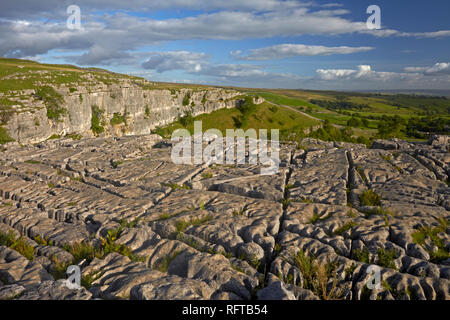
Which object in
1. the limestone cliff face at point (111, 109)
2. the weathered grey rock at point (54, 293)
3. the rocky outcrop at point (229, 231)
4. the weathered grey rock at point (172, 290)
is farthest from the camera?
the limestone cliff face at point (111, 109)

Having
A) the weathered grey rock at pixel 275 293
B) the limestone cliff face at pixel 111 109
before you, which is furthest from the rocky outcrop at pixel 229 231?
the limestone cliff face at pixel 111 109

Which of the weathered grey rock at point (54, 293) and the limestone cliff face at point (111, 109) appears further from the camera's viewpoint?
the limestone cliff face at point (111, 109)

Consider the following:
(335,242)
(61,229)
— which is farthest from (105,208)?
(335,242)

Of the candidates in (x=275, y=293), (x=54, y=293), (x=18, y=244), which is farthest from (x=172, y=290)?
(x=18, y=244)

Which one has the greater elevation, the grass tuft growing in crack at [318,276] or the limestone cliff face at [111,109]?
the limestone cliff face at [111,109]

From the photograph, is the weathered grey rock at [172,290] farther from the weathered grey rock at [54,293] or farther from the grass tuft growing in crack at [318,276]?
the grass tuft growing in crack at [318,276]

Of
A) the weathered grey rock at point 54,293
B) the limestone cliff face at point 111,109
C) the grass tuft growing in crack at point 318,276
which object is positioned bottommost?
the grass tuft growing in crack at point 318,276

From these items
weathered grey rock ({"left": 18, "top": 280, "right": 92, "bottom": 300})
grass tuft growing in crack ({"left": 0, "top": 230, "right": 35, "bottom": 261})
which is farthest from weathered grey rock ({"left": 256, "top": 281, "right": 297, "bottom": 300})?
grass tuft growing in crack ({"left": 0, "top": 230, "right": 35, "bottom": 261})

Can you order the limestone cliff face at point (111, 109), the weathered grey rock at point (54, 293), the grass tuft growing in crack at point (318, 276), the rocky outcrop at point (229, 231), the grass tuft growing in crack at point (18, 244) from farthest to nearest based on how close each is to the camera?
1. the limestone cliff face at point (111, 109)
2. the grass tuft growing in crack at point (18, 244)
3. the rocky outcrop at point (229, 231)
4. the grass tuft growing in crack at point (318, 276)
5. the weathered grey rock at point (54, 293)
